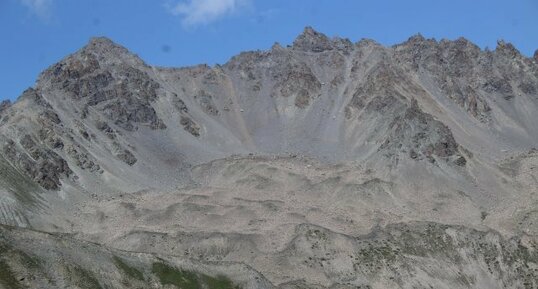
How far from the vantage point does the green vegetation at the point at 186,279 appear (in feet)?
339

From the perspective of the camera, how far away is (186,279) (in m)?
Answer: 106

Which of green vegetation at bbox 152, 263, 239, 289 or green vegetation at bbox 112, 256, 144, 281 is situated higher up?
green vegetation at bbox 152, 263, 239, 289

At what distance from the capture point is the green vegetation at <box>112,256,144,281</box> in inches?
3902

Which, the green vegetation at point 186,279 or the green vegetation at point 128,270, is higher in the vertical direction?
the green vegetation at point 186,279

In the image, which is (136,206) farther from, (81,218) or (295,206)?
(295,206)

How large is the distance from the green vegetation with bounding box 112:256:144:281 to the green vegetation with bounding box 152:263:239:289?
10.3 feet

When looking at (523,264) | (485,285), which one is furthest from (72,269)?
(523,264)

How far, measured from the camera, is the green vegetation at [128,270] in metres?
99.1

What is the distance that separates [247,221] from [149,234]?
86.6 feet

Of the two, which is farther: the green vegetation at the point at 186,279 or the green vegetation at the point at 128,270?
the green vegetation at the point at 186,279

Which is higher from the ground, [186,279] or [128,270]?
[186,279]

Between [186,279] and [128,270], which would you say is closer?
[128,270]

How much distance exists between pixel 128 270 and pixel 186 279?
31.5ft

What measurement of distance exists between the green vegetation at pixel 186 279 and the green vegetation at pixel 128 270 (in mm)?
3152
